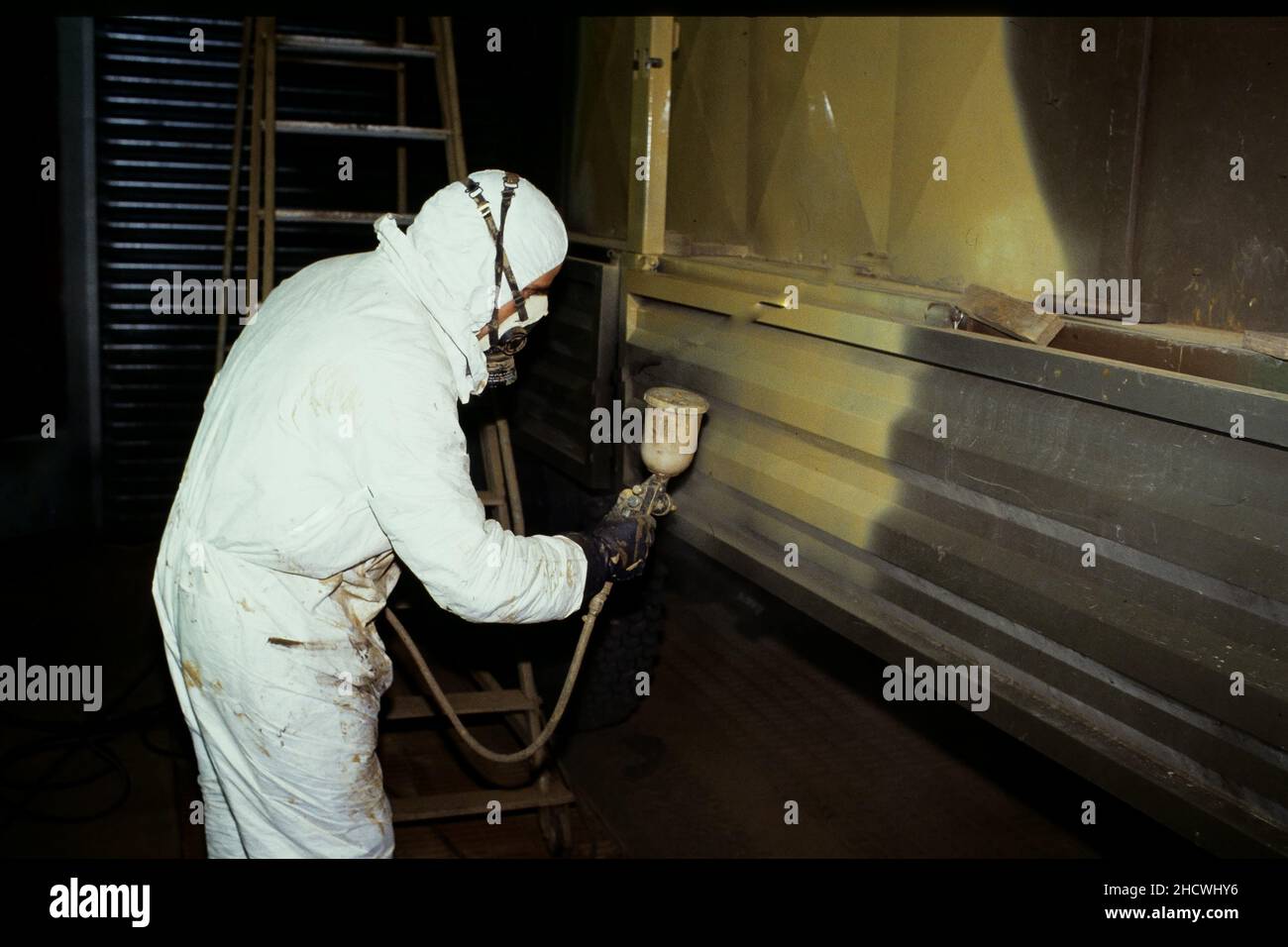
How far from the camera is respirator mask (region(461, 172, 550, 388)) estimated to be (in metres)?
2.42

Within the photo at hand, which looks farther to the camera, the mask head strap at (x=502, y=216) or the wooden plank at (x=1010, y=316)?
the mask head strap at (x=502, y=216)

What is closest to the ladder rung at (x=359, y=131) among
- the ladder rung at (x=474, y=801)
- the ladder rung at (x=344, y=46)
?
the ladder rung at (x=344, y=46)

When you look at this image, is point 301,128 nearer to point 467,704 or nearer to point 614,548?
point 467,704

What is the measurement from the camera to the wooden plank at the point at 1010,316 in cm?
214

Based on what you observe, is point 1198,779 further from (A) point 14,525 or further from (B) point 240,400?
(A) point 14,525

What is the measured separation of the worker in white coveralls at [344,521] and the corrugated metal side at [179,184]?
3.58 meters

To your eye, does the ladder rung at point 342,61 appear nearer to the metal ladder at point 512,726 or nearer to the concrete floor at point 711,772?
the metal ladder at point 512,726

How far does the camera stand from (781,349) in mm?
2840

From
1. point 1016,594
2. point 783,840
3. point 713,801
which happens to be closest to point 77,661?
point 713,801

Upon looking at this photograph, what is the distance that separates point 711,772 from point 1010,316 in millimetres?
2530

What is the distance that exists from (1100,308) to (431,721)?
3.07m

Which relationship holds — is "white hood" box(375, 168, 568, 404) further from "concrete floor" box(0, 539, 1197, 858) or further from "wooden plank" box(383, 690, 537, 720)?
"concrete floor" box(0, 539, 1197, 858)

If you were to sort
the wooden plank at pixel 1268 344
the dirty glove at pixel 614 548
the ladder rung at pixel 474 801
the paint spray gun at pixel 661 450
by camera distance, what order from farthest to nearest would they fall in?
the ladder rung at pixel 474 801, the paint spray gun at pixel 661 450, the dirty glove at pixel 614 548, the wooden plank at pixel 1268 344

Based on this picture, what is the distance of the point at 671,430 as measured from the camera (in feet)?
9.11
